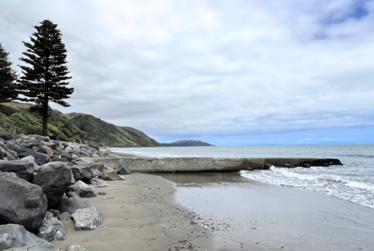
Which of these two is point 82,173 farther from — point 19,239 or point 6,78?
point 6,78

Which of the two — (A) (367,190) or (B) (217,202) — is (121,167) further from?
(A) (367,190)

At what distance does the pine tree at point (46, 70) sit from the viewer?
21.7m

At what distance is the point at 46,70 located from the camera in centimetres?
2211

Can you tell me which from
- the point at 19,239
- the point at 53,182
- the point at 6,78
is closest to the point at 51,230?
the point at 19,239

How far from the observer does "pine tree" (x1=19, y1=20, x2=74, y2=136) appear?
21.7 m

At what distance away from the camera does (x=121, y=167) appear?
41.1ft

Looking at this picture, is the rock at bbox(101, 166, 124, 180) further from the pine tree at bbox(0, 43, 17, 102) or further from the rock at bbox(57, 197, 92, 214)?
the pine tree at bbox(0, 43, 17, 102)

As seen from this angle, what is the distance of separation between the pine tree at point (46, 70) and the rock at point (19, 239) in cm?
2088

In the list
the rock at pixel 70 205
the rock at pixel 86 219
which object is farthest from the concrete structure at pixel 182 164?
the rock at pixel 86 219

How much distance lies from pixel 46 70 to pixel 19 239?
23.0 metres

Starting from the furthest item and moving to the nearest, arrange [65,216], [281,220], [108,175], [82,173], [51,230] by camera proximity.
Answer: [108,175] → [82,173] → [281,220] → [65,216] → [51,230]

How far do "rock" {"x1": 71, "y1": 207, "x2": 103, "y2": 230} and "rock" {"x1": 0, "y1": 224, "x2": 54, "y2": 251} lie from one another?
784 mm

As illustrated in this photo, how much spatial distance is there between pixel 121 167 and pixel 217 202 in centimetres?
727

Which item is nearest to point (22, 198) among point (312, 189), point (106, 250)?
point (106, 250)
